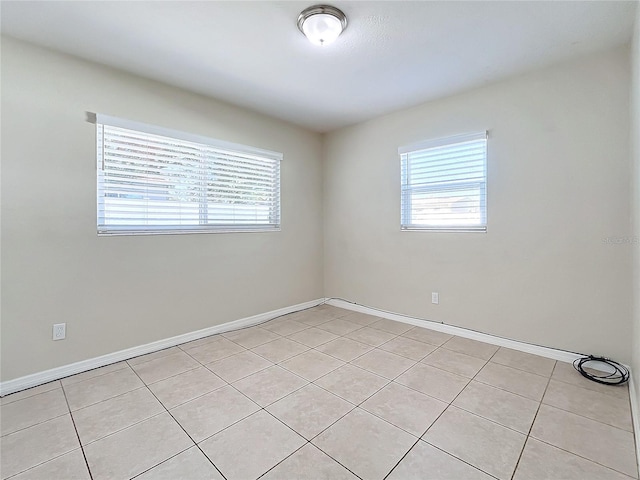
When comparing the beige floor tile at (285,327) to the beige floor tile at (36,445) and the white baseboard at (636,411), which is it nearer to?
the beige floor tile at (36,445)

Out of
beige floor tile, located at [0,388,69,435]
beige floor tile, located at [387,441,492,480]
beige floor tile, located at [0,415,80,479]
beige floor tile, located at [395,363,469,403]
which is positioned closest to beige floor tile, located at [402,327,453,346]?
beige floor tile, located at [395,363,469,403]

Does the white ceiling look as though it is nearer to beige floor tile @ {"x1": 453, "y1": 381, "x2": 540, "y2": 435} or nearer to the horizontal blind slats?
the horizontal blind slats

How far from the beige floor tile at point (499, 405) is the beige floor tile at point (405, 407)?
183 millimetres

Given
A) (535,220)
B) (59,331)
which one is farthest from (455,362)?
(59,331)

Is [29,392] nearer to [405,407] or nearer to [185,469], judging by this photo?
[185,469]

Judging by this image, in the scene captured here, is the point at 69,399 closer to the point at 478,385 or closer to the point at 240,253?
the point at 240,253

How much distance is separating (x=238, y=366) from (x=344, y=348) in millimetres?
965

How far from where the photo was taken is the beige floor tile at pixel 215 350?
2.64 m

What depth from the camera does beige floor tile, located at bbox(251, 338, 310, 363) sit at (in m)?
2.66

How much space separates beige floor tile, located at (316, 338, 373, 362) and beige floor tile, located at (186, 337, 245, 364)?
0.79 meters

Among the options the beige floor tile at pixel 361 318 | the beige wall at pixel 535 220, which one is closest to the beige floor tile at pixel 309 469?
the beige floor tile at pixel 361 318

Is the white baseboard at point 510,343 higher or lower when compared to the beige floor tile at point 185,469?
higher

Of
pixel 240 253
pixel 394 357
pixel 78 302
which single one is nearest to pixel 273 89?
pixel 240 253

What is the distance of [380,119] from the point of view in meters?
3.71
